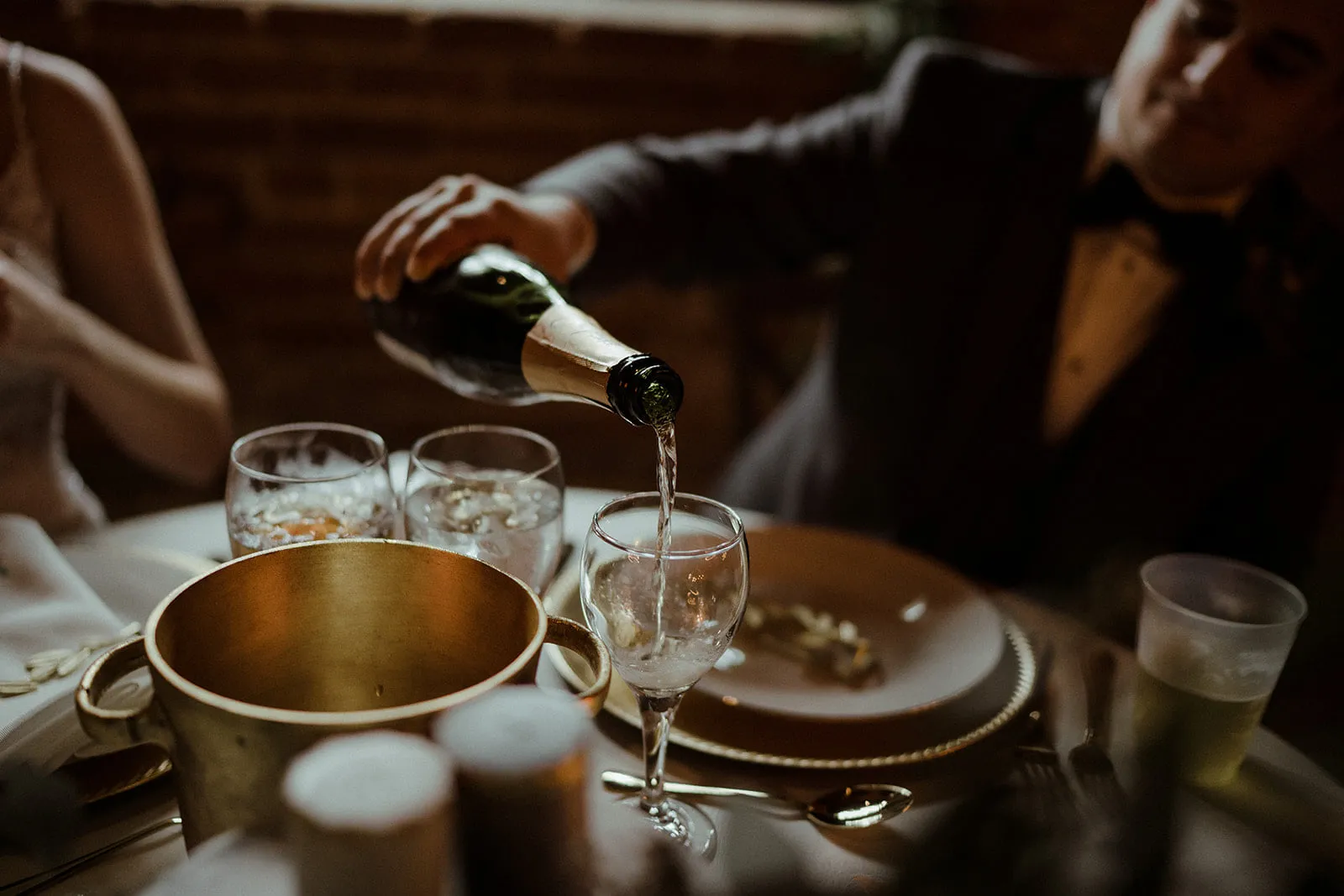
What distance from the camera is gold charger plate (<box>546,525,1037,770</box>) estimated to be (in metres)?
0.73

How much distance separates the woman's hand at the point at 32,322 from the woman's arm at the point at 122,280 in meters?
0.06

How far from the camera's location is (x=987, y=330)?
148cm

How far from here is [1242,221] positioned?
135cm

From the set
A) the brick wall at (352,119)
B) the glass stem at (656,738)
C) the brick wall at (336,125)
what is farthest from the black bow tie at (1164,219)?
the brick wall at (336,125)

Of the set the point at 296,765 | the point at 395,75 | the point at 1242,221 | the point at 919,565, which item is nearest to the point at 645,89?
the point at 395,75

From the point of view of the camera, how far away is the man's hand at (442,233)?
91cm

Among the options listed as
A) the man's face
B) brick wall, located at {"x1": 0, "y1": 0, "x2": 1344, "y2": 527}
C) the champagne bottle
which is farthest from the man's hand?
brick wall, located at {"x1": 0, "y1": 0, "x2": 1344, "y2": 527}

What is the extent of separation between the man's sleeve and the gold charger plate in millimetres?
572

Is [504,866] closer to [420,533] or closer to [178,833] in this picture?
[178,833]

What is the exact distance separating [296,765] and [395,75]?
2.63m

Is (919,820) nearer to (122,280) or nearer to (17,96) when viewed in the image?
(122,280)

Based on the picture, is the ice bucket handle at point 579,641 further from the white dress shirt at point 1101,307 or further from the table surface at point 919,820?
the white dress shirt at point 1101,307

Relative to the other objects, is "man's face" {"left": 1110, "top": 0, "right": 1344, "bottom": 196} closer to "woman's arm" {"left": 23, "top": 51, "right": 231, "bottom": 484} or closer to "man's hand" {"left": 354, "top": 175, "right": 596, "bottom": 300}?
"man's hand" {"left": 354, "top": 175, "right": 596, "bottom": 300}

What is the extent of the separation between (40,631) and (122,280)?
0.75 m
